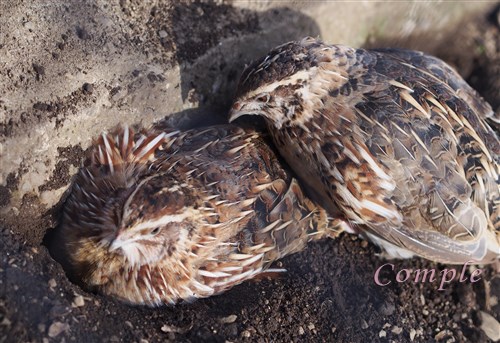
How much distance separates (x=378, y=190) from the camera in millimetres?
4152

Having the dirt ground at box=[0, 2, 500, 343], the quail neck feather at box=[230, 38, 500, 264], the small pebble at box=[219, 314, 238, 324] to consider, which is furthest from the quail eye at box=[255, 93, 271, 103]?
the small pebble at box=[219, 314, 238, 324]

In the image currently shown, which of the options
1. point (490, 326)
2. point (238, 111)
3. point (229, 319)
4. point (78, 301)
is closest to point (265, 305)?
point (229, 319)

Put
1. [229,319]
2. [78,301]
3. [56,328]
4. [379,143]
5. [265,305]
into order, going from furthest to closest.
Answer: [379,143], [265,305], [229,319], [78,301], [56,328]

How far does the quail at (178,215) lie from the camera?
143 inches

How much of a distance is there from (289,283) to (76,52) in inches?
76.8

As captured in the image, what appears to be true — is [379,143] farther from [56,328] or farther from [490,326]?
[56,328]

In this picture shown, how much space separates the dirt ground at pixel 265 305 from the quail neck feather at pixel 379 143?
377mm

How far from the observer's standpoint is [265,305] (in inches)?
158

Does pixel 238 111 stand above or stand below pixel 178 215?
above

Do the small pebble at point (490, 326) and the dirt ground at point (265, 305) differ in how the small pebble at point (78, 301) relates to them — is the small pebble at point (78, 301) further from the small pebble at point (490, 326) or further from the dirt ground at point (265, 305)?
the small pebble at point (490, 326)

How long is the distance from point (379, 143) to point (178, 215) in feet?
4.52

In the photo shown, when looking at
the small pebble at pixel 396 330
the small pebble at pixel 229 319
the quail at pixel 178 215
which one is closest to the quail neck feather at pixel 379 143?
the quail at pixel 178 215

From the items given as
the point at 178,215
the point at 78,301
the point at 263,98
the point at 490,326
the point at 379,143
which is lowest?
the point at 490,326

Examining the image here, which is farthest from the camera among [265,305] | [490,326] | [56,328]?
[490,326]
